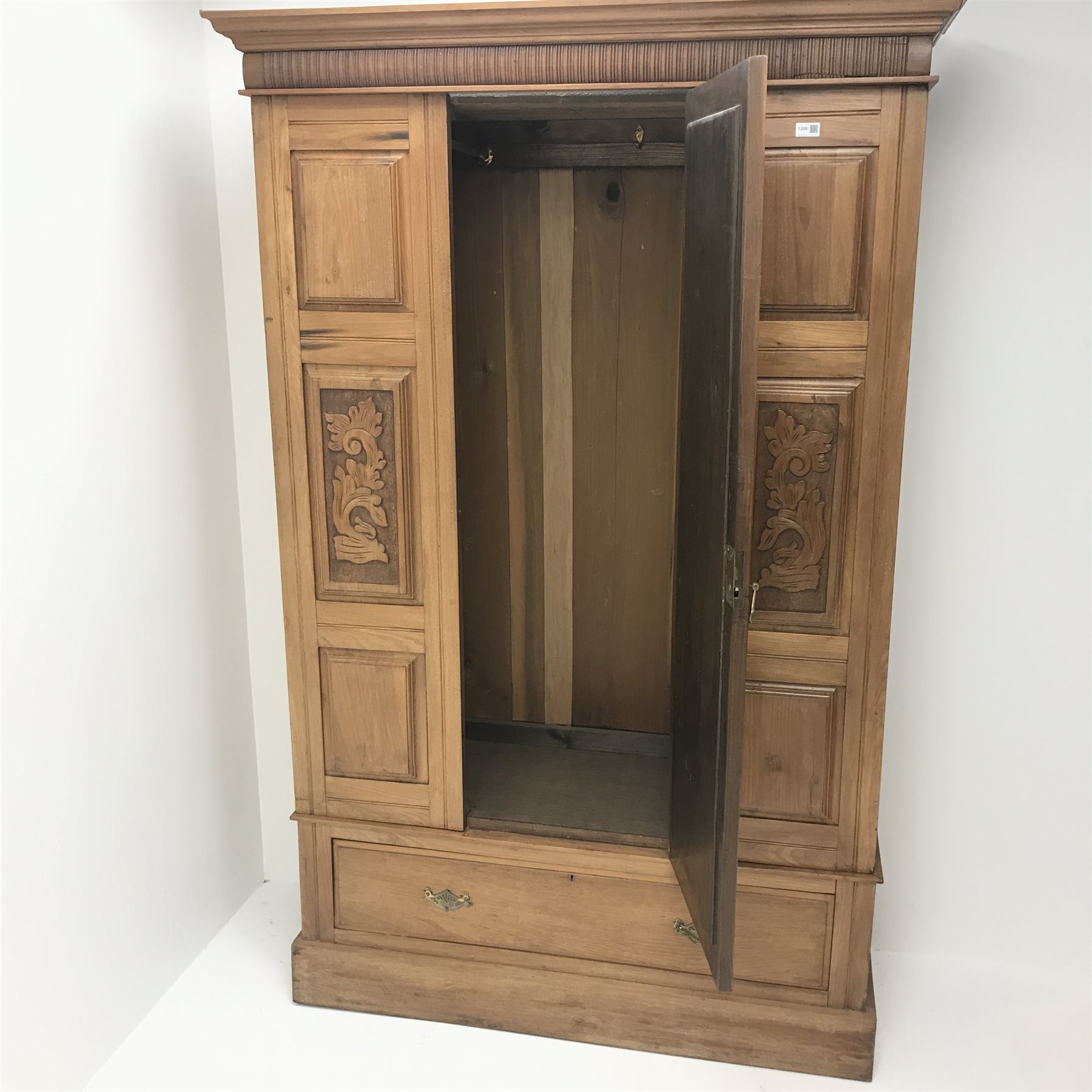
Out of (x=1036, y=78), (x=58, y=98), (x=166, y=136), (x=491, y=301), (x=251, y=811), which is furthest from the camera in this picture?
(x=251, y=811)

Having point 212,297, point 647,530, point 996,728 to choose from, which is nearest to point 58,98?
point 212,297

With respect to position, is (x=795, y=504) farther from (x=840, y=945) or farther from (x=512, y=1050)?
(x=512, y=1050)

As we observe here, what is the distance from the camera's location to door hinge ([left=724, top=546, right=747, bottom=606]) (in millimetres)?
1808

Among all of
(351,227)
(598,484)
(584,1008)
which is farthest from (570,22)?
(584,1008)

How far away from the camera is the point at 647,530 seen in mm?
2744

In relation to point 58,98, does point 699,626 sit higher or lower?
lower

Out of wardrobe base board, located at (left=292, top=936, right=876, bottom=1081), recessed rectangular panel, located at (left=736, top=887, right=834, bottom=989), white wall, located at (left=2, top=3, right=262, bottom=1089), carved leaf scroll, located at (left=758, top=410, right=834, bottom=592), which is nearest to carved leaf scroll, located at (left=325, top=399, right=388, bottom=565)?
white wall, located at (left=2, top=3, right=262, bottom=1089)

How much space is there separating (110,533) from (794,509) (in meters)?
1.50

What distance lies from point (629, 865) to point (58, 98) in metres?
2.03

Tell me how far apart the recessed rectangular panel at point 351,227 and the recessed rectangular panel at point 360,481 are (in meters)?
0.17

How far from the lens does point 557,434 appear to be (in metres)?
2.73

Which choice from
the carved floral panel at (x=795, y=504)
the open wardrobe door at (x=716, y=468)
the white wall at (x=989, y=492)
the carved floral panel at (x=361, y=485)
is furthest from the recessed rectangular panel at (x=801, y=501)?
the carved floral panel at (x=361, y=485)

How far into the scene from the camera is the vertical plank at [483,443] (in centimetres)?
263

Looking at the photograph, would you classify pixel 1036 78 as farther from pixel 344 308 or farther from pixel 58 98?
pixel 58 98
